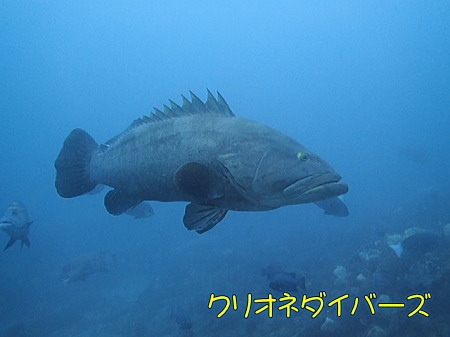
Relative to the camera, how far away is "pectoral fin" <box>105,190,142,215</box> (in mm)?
3734

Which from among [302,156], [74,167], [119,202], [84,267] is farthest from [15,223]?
[302,156]

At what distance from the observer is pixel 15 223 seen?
25.4 feet

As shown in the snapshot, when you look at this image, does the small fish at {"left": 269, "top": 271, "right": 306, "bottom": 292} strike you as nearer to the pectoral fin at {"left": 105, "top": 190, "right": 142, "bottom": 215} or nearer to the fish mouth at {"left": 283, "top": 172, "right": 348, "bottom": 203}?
the pectoral fin at {"left": 105, "top": 190, "right": 142, "bottom": 215}

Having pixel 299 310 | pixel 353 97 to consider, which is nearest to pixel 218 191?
pixel 299 310

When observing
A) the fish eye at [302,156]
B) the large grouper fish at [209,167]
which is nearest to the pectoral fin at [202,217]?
the large grouper fish at [209,167]

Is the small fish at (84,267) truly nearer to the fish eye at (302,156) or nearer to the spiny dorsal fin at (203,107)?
the spiny dorsal fin at (203,107)

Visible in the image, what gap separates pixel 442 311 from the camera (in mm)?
6621

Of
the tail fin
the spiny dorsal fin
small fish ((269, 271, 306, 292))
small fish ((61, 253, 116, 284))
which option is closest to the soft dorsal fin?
the spiny dorsal fin

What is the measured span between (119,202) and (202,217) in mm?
1578

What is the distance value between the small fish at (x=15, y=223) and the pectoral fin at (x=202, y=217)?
23.9 ft

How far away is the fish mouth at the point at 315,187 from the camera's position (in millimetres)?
2537

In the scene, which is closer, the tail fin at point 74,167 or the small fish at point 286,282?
the tail fin at point 74,167

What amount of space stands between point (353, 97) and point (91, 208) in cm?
17932

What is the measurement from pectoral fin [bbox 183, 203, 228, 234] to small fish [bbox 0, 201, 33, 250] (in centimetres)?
727
